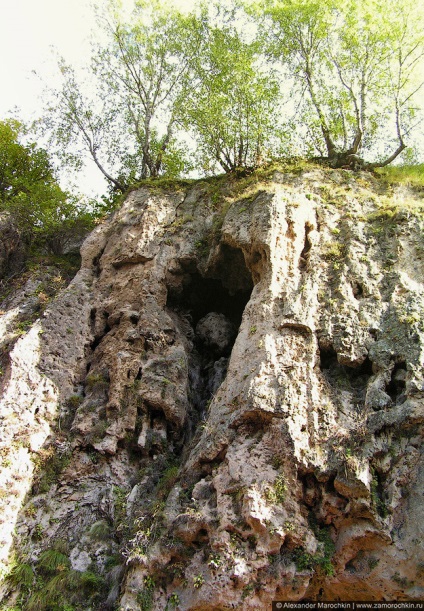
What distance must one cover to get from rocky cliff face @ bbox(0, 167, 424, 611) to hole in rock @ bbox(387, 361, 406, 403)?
38 millimetres

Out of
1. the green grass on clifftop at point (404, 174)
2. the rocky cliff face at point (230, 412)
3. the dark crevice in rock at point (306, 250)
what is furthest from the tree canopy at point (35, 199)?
the green grass on clifftop at point (404, 174)

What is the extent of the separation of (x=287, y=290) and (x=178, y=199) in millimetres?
6857

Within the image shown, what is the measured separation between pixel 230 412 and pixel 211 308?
6.21 meters

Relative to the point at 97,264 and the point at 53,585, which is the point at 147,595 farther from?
the point at 97,264

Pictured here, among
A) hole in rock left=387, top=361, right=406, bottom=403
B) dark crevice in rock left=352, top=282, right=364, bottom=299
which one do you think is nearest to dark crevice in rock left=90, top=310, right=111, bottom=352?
dark crevice in rock left=352, top=282, right=364, bottom=299

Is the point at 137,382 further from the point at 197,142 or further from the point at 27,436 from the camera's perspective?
the point at 197,142

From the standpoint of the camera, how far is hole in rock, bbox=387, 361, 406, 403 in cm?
927

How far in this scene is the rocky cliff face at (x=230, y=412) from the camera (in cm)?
799

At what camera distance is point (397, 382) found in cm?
944

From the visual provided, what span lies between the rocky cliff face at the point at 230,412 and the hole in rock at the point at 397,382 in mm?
38

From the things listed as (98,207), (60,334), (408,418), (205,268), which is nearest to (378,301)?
(408,418)

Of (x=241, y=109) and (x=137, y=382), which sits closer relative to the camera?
(x=137, y=382)

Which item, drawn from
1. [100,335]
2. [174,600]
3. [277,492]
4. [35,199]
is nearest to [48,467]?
[100,335]

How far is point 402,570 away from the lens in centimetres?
748
